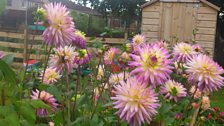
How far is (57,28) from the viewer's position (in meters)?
1.05

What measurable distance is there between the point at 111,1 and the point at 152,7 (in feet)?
37.7

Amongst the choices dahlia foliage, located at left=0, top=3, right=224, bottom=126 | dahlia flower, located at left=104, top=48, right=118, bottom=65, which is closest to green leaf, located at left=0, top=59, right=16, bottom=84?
dahlia foliage, located at left=0, top=3, right=224, bottom=126

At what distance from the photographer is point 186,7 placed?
Result: 381 inches

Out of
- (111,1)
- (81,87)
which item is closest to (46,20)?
(81,87)

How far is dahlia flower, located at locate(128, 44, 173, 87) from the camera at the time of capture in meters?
0.92

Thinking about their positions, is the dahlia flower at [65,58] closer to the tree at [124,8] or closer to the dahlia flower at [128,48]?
the dahlia flower at [128,48]

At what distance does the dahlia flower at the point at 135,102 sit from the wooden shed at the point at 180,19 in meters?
8.56

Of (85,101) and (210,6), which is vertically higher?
(210,6)

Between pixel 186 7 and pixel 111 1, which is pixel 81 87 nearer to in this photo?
pixel 186 7

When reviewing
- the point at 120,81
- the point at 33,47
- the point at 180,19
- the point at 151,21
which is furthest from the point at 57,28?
the point at 151,21

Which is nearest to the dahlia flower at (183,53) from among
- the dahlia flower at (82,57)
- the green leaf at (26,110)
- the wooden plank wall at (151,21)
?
the dahlia flower at (82,57)

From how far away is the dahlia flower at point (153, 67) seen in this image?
3.03ft

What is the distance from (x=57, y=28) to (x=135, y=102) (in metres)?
0.29

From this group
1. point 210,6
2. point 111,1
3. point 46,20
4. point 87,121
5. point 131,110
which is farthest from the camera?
point 111,1
